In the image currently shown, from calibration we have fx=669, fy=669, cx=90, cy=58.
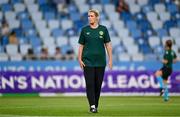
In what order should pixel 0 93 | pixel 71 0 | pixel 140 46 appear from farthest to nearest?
pixel 71 0, pixel 140 46, pixel 0 93

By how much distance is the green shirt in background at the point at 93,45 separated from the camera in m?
15.4

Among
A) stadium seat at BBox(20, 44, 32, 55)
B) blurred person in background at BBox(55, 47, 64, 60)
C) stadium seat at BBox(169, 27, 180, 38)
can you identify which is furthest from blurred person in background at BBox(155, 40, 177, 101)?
stadium seat at BBox(169, 27, 180, 38)

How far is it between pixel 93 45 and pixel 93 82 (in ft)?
2.79

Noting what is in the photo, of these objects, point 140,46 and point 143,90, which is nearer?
point 143,90

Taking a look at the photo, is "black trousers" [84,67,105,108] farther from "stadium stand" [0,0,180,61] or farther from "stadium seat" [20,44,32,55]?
"stadium seat" [20,44,32,55]

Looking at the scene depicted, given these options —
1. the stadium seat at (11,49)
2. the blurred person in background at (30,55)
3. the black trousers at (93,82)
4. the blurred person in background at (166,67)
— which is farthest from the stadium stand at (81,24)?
the black trousers at (93,82)

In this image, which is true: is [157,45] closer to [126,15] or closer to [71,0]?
[126,15]

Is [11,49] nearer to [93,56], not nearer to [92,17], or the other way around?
[93,56]

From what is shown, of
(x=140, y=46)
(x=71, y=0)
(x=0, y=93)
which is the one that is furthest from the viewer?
(x=71, y=0)

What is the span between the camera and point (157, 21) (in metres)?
32.3

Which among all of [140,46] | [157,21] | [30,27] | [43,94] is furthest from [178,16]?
[43,94]

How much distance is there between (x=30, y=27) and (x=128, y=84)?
6800 millimetres

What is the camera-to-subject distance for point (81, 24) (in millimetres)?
31094

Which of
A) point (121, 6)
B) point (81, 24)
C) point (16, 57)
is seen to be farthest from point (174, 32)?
point (16, 57)
